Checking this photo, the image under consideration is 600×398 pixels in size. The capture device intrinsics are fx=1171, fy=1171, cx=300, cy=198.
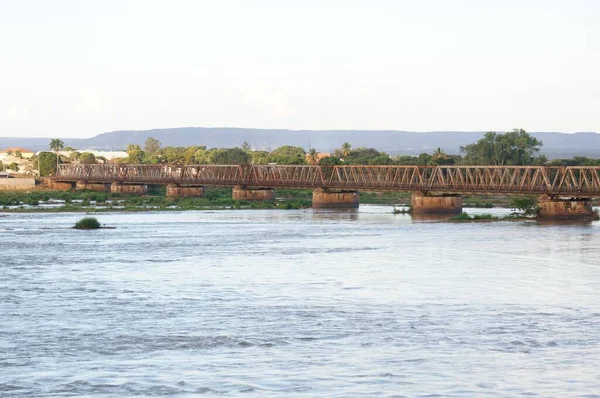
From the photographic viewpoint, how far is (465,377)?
25031 millimetres

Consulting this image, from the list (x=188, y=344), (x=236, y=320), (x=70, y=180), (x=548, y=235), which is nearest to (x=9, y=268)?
(x=236, y=320)

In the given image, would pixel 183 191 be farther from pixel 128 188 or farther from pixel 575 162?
pixel 575 162

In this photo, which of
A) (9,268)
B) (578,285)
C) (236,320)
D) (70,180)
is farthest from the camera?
(70,180)

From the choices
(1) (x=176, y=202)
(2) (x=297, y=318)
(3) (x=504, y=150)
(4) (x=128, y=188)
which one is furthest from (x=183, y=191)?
(2) (x=297, y=318)

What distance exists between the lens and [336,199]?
132625 mm

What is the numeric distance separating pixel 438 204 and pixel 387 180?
21884 mm

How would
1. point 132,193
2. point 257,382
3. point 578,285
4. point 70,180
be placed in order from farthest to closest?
point 70,180 < point 132,193 < point 578,285 < point 257,382

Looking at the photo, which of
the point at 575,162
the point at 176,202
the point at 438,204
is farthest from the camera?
the point at 575,162

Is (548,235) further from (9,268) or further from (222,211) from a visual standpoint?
(222,211)

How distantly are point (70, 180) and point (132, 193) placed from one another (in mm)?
21017

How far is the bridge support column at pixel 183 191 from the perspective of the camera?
155 metres

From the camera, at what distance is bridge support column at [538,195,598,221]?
99.6 m

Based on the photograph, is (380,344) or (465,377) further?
(380,344)

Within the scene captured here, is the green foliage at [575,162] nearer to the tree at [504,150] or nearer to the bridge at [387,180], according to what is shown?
the bridge at [387,180]
